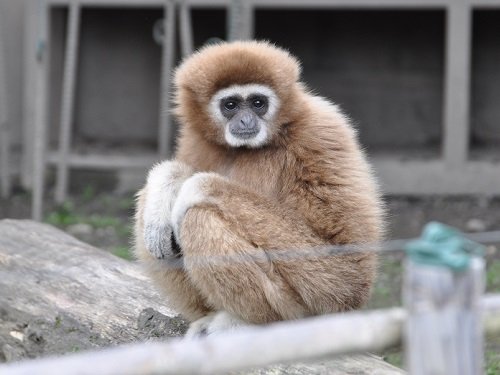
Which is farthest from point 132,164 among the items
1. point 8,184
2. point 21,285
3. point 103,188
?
point 21,285

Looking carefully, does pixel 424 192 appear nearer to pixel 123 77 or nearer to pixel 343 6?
pixel 343 6

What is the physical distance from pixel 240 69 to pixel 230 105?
0.88 ft

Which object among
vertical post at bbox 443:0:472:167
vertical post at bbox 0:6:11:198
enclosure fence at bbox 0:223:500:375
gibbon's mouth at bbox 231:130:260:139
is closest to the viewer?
enclosure fence at bbox 0:223:500:375

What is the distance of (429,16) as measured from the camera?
444 inches

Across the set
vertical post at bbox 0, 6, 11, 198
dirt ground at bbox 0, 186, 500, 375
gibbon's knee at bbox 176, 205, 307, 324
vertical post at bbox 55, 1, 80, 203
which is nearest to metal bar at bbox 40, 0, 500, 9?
vertical post at bbox 55, 1, 80, 203

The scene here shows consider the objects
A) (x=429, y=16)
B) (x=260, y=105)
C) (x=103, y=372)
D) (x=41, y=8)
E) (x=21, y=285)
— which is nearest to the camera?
(x=103, y=372)

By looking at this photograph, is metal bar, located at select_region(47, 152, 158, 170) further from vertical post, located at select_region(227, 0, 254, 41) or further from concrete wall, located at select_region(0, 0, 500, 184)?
vertical post, located at select_region(227, 0, 254, 41)

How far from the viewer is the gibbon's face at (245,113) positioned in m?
5.08

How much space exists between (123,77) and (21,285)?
6.15 metres

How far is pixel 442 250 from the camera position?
2.65 metres

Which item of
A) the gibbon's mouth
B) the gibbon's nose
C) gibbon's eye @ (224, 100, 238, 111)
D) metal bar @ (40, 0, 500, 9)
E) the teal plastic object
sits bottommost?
the teal plastic object

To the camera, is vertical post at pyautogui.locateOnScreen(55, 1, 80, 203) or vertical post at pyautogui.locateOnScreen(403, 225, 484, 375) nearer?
vertical post at pyautogui.locateOnScreen(403, 225, 484, 375)

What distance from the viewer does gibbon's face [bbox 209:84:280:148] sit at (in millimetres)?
5082

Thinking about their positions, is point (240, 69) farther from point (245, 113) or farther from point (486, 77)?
point (486, 77)
